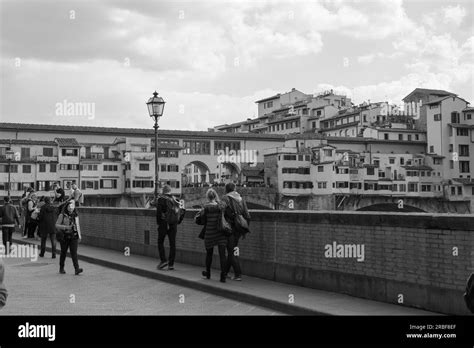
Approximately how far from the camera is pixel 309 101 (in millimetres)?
128250

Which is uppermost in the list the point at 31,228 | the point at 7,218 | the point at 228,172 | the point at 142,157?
the point at 142,157

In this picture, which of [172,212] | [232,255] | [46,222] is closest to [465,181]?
[46,222]

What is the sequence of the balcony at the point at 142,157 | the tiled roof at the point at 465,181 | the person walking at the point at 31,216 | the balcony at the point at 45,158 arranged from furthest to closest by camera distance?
the tiled roof at the point at 465,181, the balcony at the point at 142,157, the balcony at the point at 45,158, the person walking at the point at 31,216

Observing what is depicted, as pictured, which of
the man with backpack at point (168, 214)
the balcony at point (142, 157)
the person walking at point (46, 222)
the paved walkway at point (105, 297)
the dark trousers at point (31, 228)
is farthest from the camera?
the balcony at point (142, 157)

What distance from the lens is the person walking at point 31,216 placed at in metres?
24.5

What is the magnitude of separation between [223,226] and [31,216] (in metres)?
15.9

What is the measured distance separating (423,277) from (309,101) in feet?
399

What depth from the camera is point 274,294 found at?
10109 millimetres

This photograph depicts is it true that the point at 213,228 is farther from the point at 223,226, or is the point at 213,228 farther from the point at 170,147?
the point at 170,147

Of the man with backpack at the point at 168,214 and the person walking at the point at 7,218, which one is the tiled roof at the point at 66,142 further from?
the man with backpack at the point at 168,214

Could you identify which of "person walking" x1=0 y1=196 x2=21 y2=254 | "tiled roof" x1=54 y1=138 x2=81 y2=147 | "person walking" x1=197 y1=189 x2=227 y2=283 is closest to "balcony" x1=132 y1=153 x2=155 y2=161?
"tiled roof" x1=54 y1=138 x2=81 y2=147

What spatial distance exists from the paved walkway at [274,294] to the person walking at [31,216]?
421 inches

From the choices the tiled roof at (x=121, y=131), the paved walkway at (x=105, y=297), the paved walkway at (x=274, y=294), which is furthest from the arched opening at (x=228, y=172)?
the paved walkway at (x=105, y=297)
